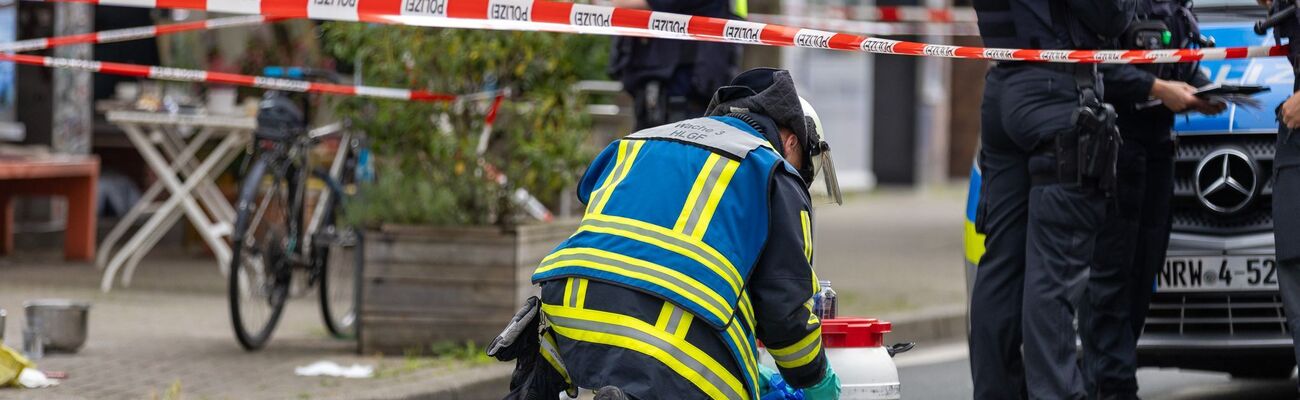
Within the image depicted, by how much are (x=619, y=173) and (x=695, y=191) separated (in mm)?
218

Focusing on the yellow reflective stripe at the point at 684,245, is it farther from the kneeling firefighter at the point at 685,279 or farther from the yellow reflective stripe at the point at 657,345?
the yellow reflective stripe at the point at 657,345

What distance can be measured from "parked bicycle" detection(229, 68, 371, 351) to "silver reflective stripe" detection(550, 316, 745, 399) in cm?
381

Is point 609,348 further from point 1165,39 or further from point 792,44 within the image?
point 1165,39

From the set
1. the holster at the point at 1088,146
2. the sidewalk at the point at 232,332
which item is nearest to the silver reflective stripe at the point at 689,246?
the sidewalk at the point at 232,332

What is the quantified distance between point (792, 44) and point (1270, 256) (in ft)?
6.21

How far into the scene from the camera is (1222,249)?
616 cm

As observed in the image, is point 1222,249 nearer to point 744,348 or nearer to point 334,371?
point 744,348

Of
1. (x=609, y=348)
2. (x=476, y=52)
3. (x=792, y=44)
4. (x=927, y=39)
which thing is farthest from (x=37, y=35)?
(x=927, y=39)

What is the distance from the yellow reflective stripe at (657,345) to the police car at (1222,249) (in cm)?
255

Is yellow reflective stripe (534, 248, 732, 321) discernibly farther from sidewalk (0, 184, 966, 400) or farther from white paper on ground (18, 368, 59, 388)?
white paper on ground (18, 368, 59, 388)

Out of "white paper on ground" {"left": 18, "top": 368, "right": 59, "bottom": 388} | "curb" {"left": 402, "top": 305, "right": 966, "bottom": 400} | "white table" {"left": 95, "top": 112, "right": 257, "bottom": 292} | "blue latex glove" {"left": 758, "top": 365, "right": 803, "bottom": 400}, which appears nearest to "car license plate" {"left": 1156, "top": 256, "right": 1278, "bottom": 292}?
"blue latex glove" {"left": 758, "top": 365, "right": 803, "bottom": 400}

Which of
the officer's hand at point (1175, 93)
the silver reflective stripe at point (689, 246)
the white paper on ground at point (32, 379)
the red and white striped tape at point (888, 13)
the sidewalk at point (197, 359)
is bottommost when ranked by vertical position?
the sidewalk at point (197, 359)

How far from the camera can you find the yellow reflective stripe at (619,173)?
400 centimetres

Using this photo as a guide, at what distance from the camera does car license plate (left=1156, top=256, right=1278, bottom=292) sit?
611 cm
